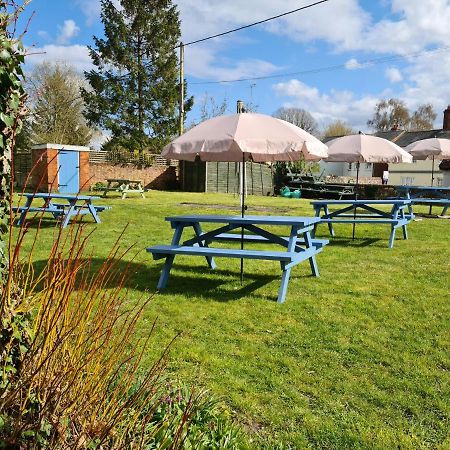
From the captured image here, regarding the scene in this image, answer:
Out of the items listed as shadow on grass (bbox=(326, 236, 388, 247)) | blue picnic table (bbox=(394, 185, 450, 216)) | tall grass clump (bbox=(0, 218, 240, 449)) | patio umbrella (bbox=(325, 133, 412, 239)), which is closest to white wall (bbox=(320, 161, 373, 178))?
blue picnic table (bbox=(394, 185, 450, 216))

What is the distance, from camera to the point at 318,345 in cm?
385

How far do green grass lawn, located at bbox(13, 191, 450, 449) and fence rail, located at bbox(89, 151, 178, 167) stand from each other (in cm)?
1904

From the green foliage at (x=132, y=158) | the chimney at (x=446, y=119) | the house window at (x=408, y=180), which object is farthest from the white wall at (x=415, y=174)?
the green foliage at (x=132, y=158)

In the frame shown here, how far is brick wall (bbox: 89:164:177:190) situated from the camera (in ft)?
84.1

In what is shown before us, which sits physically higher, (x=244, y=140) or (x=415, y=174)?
(x=244, y=140)

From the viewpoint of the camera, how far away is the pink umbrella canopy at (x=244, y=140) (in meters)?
5.16

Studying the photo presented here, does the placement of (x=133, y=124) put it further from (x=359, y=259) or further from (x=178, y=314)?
(x=178, y=314)

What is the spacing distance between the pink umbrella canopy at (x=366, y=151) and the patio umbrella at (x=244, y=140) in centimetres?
353

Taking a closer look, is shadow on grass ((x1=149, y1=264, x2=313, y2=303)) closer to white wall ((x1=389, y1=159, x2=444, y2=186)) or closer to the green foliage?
the green foliage

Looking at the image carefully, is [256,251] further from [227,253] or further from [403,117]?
[403,117]

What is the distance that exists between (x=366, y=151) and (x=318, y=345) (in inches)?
246

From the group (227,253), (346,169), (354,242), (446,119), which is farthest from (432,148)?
(346,169)

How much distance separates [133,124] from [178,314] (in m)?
29.2

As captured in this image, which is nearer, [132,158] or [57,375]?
[57,375]
